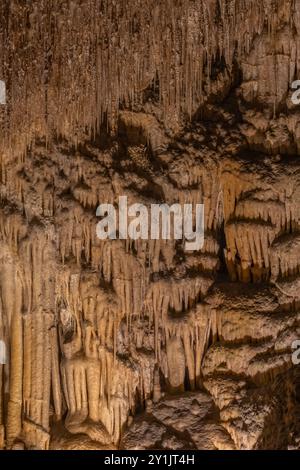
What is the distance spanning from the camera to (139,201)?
703cm

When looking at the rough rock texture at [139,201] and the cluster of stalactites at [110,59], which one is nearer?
the rough rock texture at [139,201]

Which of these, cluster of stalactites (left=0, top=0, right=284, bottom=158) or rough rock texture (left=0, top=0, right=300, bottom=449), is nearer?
rough rock texture (left=0, top=0, right=300, bottom=449)

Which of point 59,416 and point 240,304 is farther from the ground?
point 240,304

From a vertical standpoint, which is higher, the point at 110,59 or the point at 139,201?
the point at 110,59

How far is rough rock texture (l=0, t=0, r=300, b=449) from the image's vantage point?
22.4ft

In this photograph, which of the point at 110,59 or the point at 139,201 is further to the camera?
the point at 110,59

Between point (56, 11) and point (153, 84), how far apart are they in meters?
1.08

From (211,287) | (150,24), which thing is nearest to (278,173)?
(211,287)

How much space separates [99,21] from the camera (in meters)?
7.24

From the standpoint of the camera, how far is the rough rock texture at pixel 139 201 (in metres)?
6.82
